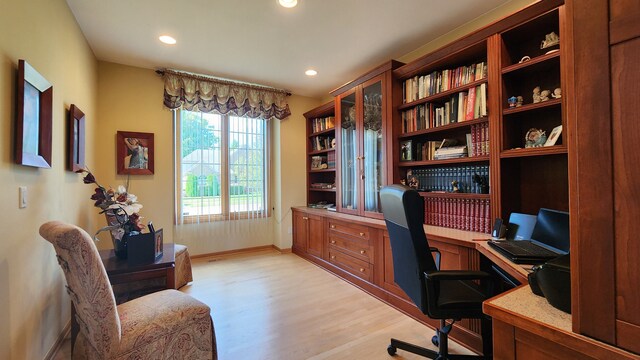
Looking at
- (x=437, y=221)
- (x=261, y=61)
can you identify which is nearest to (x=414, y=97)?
(x=437, y=221)

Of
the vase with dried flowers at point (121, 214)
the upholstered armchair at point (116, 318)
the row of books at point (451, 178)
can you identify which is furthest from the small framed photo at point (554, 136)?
the vase with dried flowers at point (121, 214)

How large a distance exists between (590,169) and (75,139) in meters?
3.21

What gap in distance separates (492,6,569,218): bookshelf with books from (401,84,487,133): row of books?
193 millimetres

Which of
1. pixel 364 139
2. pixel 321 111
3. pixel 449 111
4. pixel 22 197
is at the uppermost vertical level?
pixel 321 111

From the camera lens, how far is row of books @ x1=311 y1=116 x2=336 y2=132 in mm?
4031

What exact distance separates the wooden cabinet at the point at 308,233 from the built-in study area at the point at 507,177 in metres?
0.03

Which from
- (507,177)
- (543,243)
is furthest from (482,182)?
(543,243)

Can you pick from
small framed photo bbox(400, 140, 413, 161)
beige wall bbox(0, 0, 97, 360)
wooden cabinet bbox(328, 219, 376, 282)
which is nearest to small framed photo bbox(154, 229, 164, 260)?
beige wall bbox(0, 0, 97, 360)

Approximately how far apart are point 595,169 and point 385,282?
2.21 meters

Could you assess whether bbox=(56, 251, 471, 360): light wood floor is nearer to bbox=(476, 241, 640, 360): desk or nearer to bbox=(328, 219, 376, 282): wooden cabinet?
bbox=(328, 219, 376, 282): wooden cabinet

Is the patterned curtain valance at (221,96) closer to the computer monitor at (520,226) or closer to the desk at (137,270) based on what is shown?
the desk at (137,270)

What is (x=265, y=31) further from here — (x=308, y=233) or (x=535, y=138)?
(x=308, y=233)

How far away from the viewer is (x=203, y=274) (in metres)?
3.37

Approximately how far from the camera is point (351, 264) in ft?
10.1
